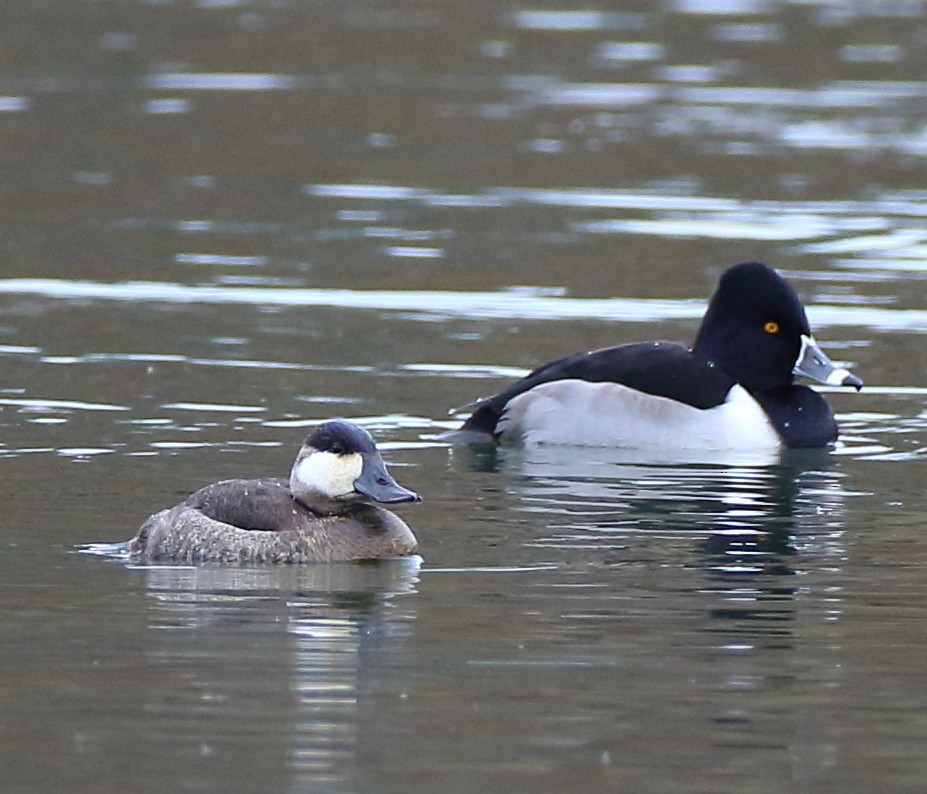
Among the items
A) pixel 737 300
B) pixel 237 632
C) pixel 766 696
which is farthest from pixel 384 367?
pixel 766 696

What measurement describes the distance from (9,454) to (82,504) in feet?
4.07

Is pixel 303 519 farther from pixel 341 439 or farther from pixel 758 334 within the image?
pixel 758 334

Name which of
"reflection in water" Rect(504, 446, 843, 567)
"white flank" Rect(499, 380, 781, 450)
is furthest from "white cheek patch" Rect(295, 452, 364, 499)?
"white flank" Rect(499, 380, 781, 450)

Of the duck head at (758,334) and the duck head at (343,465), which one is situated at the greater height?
the duck head at (758,334)

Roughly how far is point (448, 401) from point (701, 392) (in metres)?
1.65

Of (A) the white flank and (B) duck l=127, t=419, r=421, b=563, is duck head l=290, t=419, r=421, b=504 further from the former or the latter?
(A) the white flank

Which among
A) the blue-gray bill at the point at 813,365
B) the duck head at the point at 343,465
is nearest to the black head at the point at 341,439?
the duck head at the point at 343,465

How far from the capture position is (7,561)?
10.3 meters

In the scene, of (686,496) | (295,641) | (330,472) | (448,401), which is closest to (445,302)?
(448,401)

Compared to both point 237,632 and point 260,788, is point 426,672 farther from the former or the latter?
point 260,788

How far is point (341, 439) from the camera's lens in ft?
34.1

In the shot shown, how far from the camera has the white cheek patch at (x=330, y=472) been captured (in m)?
10.4

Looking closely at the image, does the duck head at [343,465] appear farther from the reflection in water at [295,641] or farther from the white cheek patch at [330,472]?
the reflection in water at [295,641]

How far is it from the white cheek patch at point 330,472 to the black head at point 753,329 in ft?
13.5
